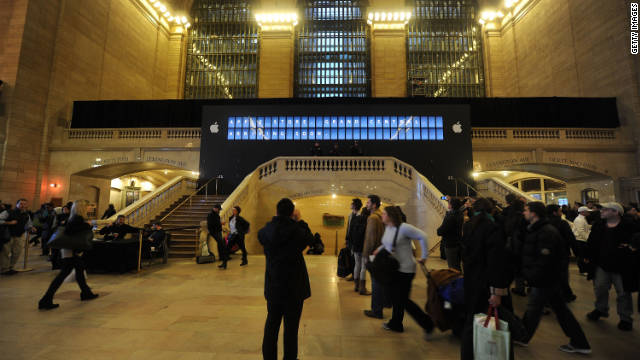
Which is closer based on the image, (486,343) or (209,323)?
(486,343)

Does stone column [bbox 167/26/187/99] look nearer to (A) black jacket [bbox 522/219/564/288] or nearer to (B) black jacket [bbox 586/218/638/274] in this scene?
(A) black jacket [bbox 522/219/564/288]

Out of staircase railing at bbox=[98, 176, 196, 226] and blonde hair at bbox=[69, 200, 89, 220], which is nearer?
blonde hair at bbox=[69, 200, 89, 220]

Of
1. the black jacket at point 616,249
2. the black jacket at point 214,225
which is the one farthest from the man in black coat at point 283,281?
the black jacket at point 214,225

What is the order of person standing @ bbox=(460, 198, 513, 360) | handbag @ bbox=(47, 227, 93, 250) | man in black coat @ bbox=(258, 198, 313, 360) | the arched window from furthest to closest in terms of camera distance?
the arched window, handbag @ bbox=(47, 227, 93, 250), person standing @ bbox=(460, 198, 513, 360), man in black coat @ bbox=(258, 198, 313, 360)

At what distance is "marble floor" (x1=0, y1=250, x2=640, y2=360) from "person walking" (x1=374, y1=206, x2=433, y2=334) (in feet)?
0.95

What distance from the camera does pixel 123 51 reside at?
830 inches

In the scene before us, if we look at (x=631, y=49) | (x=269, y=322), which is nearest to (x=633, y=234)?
(x=269, y=322)

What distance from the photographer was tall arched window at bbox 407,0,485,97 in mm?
24359

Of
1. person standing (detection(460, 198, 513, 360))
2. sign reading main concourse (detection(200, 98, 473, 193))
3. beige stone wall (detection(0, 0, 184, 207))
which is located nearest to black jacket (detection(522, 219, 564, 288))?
person standing (detection(460, 198, 513, 360))

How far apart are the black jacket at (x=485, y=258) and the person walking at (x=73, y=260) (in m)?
5.30

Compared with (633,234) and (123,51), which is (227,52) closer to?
(123,51)

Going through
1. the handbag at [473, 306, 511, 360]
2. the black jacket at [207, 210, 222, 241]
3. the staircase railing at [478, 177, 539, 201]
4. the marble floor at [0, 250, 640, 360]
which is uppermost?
the staircase railing at [478, 177, 539, 201]

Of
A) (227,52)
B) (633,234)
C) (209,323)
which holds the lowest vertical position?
(209,323)

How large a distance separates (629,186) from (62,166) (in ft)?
100
